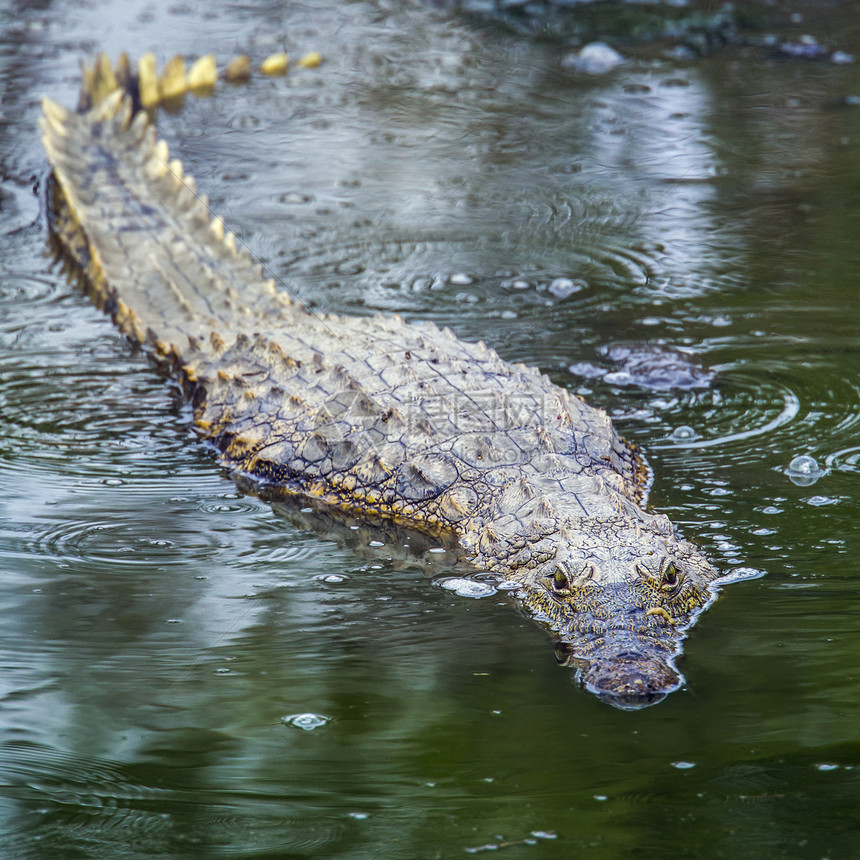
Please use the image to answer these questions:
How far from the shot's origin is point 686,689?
2900 millimetres

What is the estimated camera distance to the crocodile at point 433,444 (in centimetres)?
322

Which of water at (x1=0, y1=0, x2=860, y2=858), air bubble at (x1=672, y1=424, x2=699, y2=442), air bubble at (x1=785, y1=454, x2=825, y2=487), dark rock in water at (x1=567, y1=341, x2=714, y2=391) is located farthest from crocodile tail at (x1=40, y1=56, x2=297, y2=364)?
air bubble at (x1=785, y1=454, x2=825, y2=487)

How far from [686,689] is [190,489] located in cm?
217

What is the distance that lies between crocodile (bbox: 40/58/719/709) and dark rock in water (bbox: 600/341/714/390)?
2.02ft

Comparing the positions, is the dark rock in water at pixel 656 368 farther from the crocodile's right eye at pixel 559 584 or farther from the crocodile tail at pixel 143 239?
the crocodile's right eye at pixel 559 584

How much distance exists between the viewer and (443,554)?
12.4ft

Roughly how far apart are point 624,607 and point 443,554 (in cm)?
82

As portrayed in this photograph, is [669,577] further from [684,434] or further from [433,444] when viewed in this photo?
[684,434]

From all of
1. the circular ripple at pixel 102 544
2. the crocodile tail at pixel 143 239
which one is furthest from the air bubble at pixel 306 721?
the crocodile tail at pixel 143 239

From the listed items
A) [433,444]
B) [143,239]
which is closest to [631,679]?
[433,444]

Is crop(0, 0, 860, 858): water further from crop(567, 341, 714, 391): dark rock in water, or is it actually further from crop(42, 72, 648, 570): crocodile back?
crop(42, 72, 648, 570): crocodile back

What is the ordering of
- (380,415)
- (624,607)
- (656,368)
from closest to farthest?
(624,607) < (380,415) < (656,368)

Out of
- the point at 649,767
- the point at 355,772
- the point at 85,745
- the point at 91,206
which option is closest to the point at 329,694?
the point at 355,772

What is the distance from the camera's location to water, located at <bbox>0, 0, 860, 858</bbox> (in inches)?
99.8
